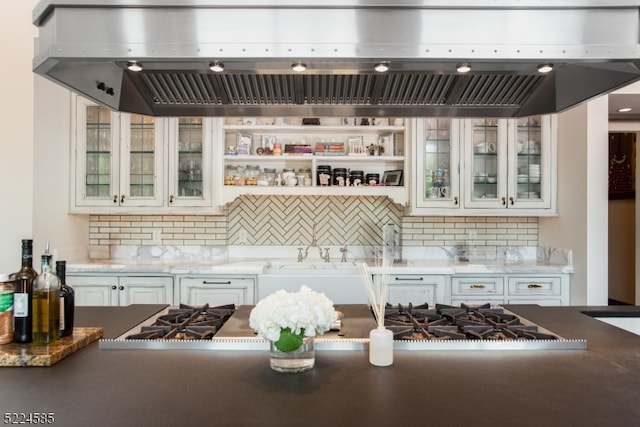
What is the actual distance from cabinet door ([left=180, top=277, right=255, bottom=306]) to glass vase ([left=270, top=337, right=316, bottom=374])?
200 centimetres

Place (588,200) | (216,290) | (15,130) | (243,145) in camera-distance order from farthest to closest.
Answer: (243,145) → (216,290) → (588,200) → (15,130)

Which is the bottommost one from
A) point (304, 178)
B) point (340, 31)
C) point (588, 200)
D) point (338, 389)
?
point (338, 389)

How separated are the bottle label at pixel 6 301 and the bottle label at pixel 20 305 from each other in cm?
2

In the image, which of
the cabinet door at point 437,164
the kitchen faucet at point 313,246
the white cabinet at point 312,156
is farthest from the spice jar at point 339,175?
the cabinet door at point 437,164

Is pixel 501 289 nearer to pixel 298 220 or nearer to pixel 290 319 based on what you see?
pixel 298 220

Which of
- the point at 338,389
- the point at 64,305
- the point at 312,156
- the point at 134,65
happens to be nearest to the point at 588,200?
the point at 312,156

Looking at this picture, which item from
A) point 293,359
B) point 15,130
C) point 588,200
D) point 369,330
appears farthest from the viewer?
point 588,200

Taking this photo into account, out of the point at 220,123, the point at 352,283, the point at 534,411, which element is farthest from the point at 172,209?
the point at 534,411

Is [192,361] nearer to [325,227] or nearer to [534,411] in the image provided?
[534,411]

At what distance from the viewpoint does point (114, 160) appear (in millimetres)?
3414

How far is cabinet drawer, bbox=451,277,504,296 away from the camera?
10.4 ft

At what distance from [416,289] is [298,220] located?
1.24m

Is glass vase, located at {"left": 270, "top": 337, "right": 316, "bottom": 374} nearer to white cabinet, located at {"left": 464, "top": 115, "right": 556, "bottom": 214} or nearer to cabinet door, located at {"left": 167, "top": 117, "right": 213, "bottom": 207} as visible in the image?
cabinet door, located at {"left": 167, "top": 117, "right": 213, "bottom": 207}

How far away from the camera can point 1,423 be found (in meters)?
0.89
